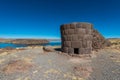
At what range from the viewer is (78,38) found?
46.1 feet

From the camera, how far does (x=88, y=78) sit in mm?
7461

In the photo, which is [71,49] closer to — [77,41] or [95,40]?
[77,41]

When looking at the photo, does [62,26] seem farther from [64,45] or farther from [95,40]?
[95,40]

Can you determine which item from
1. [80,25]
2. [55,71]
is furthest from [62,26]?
[55,71]

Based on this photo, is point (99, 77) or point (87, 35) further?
point (87, 35)

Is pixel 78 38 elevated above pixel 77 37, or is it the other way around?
pixel 77 37

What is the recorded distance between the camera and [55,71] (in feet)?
28.5

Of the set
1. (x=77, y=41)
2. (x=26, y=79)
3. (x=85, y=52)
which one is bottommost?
(x=26, y=79)

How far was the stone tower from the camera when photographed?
1402 centimetres

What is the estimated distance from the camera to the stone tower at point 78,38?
14.0m

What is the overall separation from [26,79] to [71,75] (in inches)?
122

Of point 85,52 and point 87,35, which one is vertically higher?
point 87,35

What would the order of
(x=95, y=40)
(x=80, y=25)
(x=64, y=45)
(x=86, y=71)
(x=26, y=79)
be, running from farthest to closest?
(x=95, y=40) < (x=64, y=45) < (x=80, y=25) < (x=86, y=71) < (x=26, y=79)

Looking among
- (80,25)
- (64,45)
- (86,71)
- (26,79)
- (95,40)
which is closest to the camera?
(26,79)
